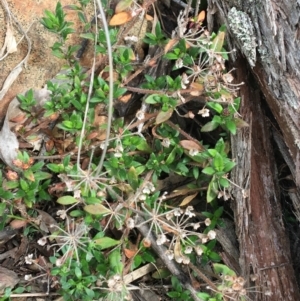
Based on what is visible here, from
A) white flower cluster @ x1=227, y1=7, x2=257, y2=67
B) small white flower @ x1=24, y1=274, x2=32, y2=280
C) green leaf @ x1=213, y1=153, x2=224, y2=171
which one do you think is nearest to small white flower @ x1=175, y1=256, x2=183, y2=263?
green leaf @ x1=213, y1=153, x2=224, y2=171

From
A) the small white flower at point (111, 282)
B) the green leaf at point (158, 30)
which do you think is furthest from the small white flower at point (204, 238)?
the green leaf at point (158, 30)

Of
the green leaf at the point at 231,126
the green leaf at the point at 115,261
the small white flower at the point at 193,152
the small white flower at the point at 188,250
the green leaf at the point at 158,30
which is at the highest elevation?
the green leaf at the point at 158,30

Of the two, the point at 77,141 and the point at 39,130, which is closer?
the point at 77,141

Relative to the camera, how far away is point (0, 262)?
6.88 feet

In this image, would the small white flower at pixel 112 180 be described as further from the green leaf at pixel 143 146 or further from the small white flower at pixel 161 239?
the small white flower at pixel 161 239

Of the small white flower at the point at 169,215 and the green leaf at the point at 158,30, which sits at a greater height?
the green leaf at the point at 158,30

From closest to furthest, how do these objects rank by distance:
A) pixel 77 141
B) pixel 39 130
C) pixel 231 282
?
pixel 231 282, pixel 77 141, pixel 39 130

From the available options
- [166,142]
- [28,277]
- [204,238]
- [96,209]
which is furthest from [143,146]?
[28,277]

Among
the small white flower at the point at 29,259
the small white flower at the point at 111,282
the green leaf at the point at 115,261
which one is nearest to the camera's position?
the small white flower at the point at 111,282

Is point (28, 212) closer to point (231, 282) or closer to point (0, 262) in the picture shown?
point (0, 262)

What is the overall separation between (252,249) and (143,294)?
1.56ft

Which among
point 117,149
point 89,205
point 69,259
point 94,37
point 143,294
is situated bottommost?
point 143,294

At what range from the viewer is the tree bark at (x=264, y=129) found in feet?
6.06

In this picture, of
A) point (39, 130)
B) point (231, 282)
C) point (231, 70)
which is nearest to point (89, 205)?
point (39, 130)
